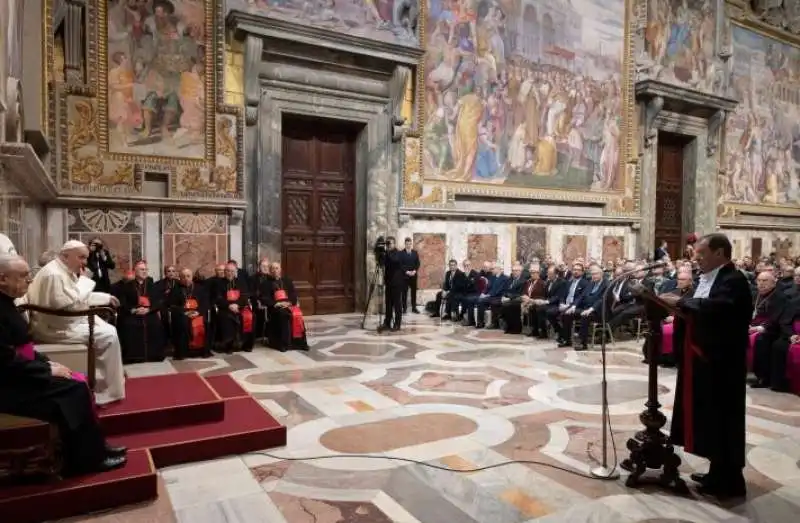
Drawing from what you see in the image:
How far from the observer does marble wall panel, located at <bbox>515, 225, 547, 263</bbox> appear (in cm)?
1312

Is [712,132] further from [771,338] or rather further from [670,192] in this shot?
[771,338]

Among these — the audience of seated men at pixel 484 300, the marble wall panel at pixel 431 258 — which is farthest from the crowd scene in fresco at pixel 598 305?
the marble wall panel at pixel 431 258

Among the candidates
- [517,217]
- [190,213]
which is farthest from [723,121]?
[190,213]

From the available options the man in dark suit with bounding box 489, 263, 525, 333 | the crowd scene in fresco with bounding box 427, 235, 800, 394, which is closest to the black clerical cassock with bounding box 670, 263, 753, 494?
the crowd scene in fresco with bounding box 427, 235, 800, 394

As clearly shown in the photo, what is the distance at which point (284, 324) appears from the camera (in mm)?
7820

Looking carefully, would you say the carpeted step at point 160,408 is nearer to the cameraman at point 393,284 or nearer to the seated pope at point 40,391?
the seated pope at point 40,391

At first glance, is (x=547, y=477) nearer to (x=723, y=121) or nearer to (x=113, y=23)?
(x=113, y=23)

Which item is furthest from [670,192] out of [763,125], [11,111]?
[11,111]

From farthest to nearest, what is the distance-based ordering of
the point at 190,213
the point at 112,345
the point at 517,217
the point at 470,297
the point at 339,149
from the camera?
the point at 517,217 < the point at 339,149 < the point at 470,297 < the point at 190,213 < the point at 112,345

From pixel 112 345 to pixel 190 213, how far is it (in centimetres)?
540

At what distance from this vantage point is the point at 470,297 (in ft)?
34.0

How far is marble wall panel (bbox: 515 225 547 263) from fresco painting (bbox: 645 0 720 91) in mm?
5771

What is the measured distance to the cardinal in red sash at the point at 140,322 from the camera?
696cm

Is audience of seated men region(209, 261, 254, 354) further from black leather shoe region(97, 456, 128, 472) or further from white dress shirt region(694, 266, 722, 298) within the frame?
white dress shirt region(694, 266, 722, 298)
